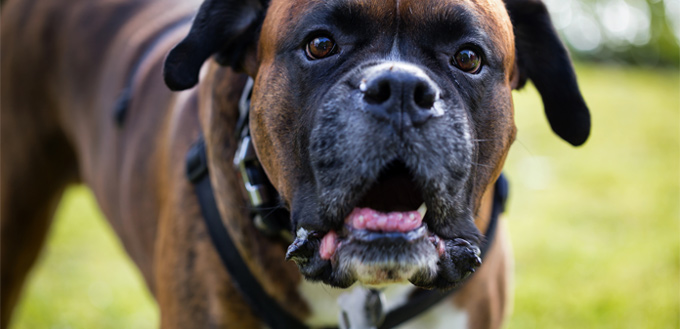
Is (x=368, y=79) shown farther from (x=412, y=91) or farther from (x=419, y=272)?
(x=419, y=272)

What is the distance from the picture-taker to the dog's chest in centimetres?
239

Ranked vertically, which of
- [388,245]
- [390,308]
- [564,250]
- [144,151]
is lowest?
[564,250]

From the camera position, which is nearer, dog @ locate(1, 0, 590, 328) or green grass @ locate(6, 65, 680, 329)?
dog @ locate(1, 0, 590, 328)

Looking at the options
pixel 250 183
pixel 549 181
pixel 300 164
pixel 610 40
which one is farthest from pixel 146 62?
pixel 610 40

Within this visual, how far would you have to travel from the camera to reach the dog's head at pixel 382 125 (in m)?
1.71

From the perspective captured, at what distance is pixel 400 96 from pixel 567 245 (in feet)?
13.6

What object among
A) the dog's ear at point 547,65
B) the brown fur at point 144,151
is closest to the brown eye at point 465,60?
the brown fur at point 144,151

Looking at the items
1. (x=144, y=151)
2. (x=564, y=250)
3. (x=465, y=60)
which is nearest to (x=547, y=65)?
(x=465, y=60)

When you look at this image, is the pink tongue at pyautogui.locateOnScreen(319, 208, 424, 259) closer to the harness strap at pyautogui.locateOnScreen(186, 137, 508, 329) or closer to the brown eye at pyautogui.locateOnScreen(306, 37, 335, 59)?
the brown eye at pyautogui.locateOnScreen(306, 37, 335, 59)

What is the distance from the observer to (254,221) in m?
2.31

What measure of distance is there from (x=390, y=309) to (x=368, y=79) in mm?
1037

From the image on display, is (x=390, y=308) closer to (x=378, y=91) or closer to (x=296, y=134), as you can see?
(x=296, y=134)

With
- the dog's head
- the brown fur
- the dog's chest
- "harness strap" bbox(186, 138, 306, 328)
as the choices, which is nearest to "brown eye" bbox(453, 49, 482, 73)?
the dog's head

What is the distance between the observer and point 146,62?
3.23m
